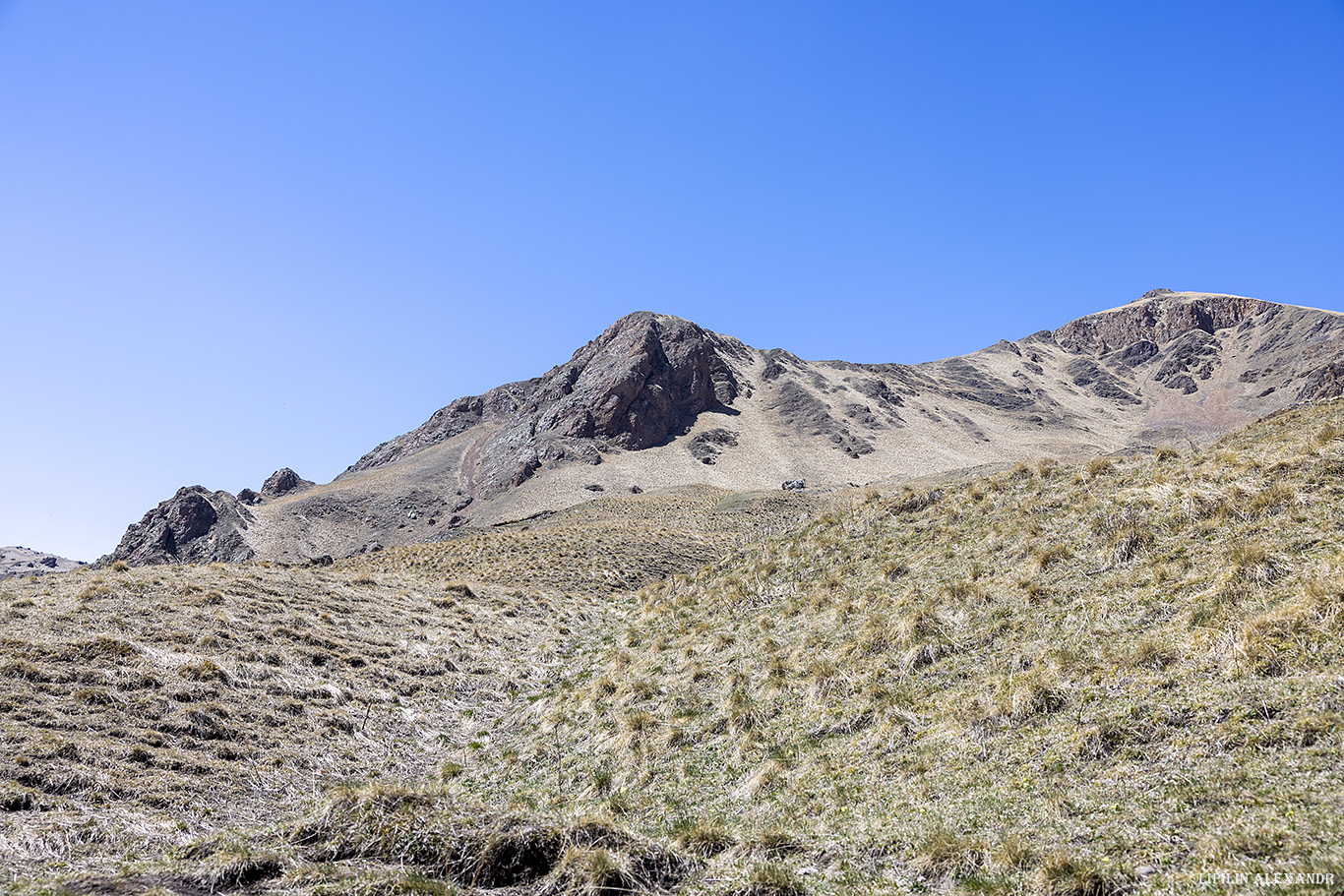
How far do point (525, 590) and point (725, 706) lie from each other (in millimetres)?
19942

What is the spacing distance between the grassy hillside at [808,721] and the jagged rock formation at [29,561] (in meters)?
170

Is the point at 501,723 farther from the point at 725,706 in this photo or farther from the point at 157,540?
the point at 157,540

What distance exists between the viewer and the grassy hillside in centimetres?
641

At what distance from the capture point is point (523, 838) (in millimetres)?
7312

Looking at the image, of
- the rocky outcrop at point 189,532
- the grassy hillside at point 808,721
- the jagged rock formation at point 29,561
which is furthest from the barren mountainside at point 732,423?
the jagged rock formation at point 29,561

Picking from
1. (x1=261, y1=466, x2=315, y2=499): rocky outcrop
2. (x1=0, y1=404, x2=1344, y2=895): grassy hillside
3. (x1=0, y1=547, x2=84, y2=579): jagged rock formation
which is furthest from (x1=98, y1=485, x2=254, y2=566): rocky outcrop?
(x1=0, y1=404, x2=1344, y2=895): grassy hillside

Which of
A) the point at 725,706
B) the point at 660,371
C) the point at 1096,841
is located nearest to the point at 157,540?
the point at 660,371

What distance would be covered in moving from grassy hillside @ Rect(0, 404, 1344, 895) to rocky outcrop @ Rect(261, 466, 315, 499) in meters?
127

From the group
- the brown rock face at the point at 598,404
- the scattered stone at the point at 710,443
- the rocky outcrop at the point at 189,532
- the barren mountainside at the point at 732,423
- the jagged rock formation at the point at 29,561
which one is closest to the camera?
the rocky outcrop at the point at 189,532

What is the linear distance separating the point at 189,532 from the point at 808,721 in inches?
4454

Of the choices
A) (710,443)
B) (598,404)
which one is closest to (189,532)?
(598,404)

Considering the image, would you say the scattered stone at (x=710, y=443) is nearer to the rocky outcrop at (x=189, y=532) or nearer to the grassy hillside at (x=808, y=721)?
the rocky outcrop at (x=189, y=532)

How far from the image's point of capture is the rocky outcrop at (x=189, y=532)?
92125mm

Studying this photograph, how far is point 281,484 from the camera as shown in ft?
434
